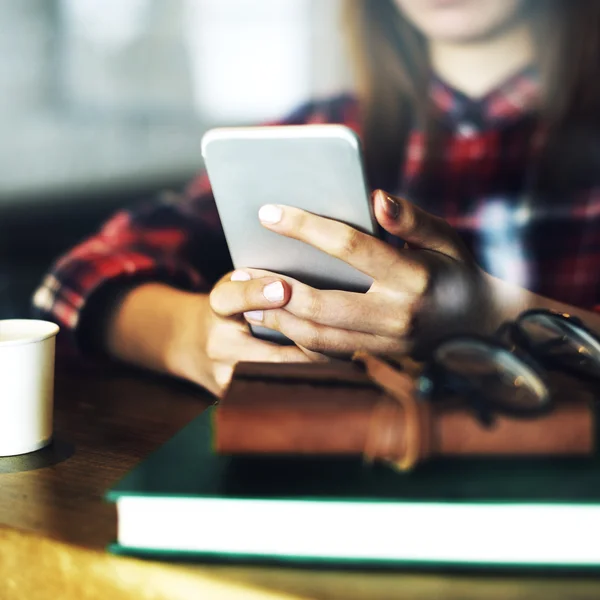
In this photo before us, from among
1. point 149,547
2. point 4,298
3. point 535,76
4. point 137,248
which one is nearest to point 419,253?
point 149,547

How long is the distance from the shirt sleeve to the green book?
627 mm

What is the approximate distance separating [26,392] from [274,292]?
220mm

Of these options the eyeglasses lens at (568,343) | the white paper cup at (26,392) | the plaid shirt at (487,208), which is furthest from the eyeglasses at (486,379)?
the plaid shirt at (487,208)

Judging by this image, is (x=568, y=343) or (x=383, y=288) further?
(x=383, y=288)

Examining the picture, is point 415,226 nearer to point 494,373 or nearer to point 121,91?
point 494,373

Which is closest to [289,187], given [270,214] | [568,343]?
[270,214]

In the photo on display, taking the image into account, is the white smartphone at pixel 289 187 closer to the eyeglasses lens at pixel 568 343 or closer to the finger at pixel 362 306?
the finger at pixel 362 306

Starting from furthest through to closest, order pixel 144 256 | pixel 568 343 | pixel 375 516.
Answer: pixel 144 256, pixel 568 343, pixel 375 516

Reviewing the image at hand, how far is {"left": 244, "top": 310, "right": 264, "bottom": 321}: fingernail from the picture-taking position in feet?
2.28

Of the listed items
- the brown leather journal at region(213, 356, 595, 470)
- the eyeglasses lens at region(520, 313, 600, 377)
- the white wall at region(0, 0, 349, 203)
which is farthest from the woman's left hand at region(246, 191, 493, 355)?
the white wall at region(0, 0, 349, 203)

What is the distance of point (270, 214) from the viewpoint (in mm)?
615

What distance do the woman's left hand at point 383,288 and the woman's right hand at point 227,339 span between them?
15 mm

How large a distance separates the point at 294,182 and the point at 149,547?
0.32 meters

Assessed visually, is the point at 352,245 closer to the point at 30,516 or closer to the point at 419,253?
the point at 419,253
